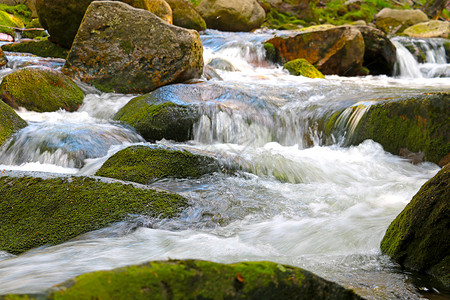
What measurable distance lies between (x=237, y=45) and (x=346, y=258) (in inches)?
480

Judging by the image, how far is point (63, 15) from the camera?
10.2 m

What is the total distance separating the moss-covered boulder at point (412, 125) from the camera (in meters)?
5.38

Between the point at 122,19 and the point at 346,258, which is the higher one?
the point at 122,19

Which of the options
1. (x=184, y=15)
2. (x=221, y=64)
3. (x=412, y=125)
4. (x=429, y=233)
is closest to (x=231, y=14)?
(x=184, y=15)

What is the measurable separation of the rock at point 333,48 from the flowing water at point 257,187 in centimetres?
308

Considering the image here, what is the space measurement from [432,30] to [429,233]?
1951 cm

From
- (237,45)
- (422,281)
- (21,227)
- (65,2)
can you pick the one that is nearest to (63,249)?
(21,227)

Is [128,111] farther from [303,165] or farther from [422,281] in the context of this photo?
[422,281]

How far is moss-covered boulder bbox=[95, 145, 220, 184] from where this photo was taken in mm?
4424

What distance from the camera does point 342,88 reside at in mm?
9359

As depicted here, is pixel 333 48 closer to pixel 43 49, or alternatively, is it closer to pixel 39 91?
pixel 43 49

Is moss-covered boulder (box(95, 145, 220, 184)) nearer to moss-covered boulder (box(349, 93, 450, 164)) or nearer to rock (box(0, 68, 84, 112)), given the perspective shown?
moss-covered boulder (box(349, 93, 450, 164))

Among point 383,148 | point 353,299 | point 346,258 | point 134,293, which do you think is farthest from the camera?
point 383,148

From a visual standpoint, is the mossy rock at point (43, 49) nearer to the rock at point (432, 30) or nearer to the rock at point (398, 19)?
the rock at point (432, 30)
